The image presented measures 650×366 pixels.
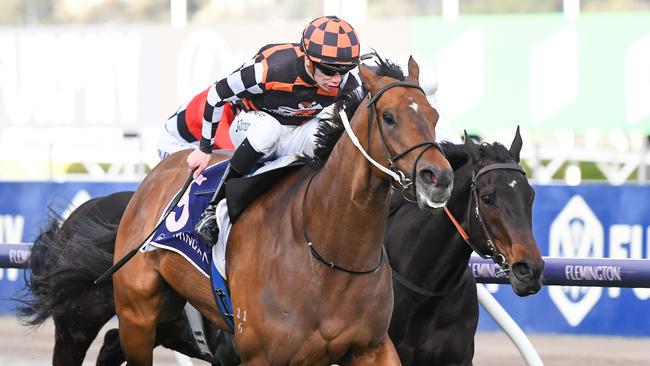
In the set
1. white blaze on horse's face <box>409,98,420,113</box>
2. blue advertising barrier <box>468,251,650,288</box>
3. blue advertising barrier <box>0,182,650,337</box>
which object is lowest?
blue advertising barrier <box>0,182,650,337</box>

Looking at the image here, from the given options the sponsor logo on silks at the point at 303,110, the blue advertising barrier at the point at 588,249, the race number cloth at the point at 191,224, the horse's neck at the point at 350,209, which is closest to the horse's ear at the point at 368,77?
the horse's neck at the point at 350,209

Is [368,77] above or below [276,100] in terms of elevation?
above

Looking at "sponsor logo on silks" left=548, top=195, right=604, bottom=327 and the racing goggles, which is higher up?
the racing goggles

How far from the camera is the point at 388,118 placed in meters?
3.73

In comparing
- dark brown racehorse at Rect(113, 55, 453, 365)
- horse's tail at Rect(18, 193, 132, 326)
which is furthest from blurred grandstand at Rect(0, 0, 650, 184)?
dark brown racehorse at Rect(113, 55, 453, 365)

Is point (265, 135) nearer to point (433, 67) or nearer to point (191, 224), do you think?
point (191, 224)

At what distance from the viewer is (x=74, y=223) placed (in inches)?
233

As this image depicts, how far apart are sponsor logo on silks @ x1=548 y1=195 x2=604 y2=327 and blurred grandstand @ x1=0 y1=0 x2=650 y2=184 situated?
1.04 meters

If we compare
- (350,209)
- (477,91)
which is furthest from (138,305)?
(477,91)

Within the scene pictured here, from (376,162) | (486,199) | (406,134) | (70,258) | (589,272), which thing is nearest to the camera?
(406,134)

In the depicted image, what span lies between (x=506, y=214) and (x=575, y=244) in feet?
12.6

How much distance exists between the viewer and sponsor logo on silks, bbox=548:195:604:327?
8.11 m

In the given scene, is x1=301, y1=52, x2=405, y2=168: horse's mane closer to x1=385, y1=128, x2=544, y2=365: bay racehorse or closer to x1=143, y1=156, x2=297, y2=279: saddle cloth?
x1=143, y1=156, x2=297, y2=279: saddle cloth

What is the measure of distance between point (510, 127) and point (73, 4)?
924 inches
